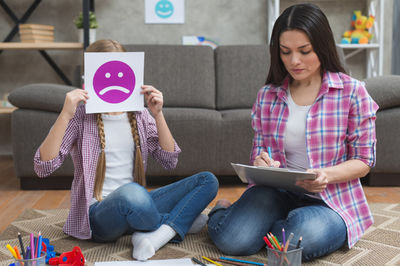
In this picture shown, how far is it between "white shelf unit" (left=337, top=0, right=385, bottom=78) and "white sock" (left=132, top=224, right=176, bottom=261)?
2.36 m

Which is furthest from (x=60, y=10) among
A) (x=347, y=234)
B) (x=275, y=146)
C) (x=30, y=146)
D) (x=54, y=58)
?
(x=347, y=234)

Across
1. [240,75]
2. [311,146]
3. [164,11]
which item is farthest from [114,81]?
[164,11]

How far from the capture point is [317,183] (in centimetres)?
128

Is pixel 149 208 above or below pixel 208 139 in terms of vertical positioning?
below

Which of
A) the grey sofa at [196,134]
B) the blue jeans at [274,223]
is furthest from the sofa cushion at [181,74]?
the blue jeans at [274,223]

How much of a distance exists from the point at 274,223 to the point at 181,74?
158cm

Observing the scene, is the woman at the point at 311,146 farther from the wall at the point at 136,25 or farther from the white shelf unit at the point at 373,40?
the wall at the point at 136,25

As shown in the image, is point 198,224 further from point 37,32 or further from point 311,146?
point 37,32

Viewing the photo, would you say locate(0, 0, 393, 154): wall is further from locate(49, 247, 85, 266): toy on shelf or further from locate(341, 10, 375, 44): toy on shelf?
locate(49, 247, 85, 266): toy on shelf

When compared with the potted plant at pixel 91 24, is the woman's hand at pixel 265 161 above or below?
below

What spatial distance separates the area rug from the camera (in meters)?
1.39

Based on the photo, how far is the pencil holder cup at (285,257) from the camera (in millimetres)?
1082

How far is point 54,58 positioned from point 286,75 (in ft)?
8.39

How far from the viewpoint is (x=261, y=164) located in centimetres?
139
